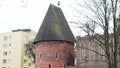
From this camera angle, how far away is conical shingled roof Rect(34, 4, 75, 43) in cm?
4041

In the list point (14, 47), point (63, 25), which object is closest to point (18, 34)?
point (14, 47)

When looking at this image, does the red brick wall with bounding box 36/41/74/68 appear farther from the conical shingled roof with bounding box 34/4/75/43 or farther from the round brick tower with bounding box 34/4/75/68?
the conical shingled roof with bounding box 34/4/75/43

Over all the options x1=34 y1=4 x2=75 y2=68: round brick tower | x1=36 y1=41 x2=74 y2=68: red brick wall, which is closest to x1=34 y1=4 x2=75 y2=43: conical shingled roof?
x1=34 y1=4 x2=75 y2=68: round brick tower

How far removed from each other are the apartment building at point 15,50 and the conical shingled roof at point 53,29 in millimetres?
28987

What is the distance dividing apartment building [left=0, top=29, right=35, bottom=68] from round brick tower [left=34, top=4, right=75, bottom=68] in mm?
29329

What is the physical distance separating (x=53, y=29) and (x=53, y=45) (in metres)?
1.79

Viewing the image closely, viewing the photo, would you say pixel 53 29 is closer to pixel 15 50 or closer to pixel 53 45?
pixel 53 45

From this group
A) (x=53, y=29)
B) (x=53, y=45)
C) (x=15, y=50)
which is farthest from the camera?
(x=15, y=50)

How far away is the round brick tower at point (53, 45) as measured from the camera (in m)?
40.4

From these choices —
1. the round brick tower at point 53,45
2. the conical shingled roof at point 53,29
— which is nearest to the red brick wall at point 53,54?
the round brick tower at point 53,45

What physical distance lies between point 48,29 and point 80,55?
1082 cm

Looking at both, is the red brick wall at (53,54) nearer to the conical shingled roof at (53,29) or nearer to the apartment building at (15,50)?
the conical shingled roof at (53,29)

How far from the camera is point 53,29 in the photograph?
40.8 metres

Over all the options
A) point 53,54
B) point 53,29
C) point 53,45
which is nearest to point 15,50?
point 53,29
